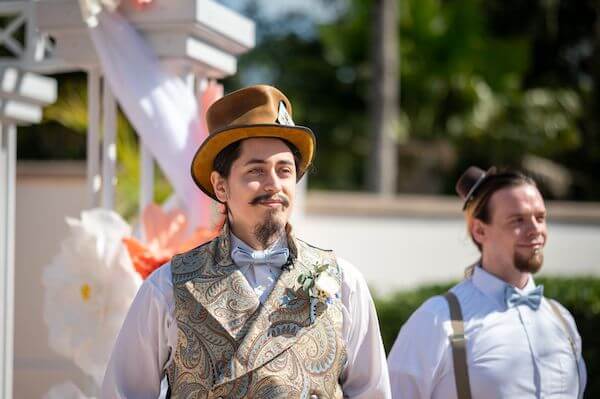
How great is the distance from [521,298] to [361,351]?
42.5 inches

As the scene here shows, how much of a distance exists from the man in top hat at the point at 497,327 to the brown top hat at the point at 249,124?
102 centimetres

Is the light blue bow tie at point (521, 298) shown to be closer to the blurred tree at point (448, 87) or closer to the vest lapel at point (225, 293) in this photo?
the vest lapel at point (225, 293)

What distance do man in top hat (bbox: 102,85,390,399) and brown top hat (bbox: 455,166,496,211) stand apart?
45.0 inches

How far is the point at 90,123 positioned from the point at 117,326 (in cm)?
103

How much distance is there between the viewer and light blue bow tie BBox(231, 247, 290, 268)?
8.38 ft

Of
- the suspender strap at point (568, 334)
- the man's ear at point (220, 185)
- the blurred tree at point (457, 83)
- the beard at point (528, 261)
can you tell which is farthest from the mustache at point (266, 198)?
the blurred tree at point (457, 83)

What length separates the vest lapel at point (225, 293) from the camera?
2.44 metres

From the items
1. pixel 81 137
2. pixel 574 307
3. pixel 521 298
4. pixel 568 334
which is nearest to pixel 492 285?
pixel 521 298

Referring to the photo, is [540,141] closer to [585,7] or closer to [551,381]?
[585,7]

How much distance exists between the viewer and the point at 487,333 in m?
3.37

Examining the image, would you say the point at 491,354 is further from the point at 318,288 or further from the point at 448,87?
the point at 448,87

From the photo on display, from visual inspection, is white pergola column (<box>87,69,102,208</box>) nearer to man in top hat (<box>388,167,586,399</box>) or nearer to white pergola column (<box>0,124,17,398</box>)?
white pergola column (<box>0,124,17,398</box>)

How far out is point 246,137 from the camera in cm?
256

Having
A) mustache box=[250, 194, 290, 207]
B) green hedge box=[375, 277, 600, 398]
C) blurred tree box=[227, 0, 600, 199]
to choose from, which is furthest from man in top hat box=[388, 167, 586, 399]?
blurred tree box=[227, 0, 600, 199]
